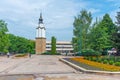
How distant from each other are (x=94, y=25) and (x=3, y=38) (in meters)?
22.6

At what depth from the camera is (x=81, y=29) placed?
79625 mm

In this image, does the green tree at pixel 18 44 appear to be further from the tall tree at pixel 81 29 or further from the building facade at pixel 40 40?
the tall tree at pixel 81 29

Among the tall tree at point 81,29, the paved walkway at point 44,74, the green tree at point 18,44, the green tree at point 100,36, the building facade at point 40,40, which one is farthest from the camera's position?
the green tree at point 18,44

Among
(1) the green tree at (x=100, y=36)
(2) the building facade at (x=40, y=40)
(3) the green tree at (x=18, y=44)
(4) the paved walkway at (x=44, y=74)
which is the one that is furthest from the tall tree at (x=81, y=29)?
(4) the paved walkway at (x=44, y=74)

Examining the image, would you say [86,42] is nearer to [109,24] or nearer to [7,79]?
[109,24]

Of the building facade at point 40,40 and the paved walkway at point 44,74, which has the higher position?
the building facade at point 40,40

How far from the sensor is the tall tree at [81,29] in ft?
261

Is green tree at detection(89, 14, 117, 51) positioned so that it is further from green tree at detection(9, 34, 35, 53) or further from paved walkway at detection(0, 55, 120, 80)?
green tree at detection(9, 34, 35, 53)

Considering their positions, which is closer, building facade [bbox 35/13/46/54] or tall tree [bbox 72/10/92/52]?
tall tree [bbox 72/10/92/52]

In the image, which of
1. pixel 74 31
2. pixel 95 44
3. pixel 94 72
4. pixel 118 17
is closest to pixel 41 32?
pixel 74 31

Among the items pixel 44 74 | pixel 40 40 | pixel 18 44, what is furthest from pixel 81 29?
pixel 44 74

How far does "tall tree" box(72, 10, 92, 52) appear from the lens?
79.6m

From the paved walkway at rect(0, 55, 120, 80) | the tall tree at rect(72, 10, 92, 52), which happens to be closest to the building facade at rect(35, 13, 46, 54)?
the tall tree at rect(72, 10, 92, 52)

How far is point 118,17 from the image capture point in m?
60.6
